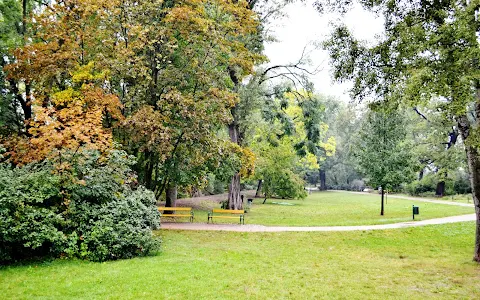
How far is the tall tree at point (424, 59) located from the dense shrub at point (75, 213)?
6842 mm

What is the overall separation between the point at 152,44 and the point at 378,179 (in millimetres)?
14696

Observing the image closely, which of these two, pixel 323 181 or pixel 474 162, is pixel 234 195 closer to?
pixel 474 162

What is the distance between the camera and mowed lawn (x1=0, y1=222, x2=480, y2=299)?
6.55 meters

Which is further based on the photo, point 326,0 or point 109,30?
point 109,30

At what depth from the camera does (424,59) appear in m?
7.91

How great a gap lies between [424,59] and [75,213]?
29.9 ft

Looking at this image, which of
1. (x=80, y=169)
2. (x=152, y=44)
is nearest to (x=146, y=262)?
(x=80, y=169)

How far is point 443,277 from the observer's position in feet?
26.7

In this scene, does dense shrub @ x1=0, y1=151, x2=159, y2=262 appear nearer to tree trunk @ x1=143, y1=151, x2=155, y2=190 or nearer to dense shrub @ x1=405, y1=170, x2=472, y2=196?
tree trunk @ x1=143, y1=151, x2=155, y2=190

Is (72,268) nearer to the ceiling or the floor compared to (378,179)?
nearer to the floor

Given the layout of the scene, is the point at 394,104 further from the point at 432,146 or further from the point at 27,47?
the point at 432,146

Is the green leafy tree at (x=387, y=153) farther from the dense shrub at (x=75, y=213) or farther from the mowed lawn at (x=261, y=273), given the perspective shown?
the dense shrub at (x=75, y=213)

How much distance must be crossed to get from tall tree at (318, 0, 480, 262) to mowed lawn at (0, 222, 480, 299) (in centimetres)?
248

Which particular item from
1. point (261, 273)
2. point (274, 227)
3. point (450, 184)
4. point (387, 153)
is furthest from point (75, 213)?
point (450, 184)
